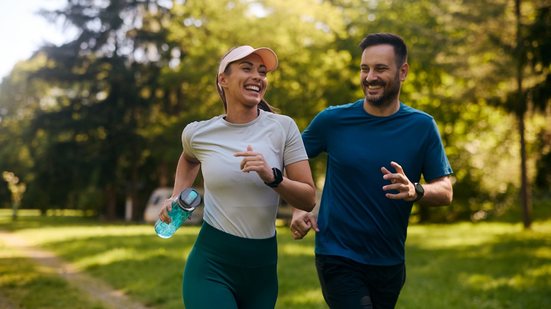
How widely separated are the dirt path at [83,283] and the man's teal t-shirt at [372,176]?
617 centimetres

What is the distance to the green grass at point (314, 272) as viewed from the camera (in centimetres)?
998

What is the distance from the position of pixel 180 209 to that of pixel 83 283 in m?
8.86

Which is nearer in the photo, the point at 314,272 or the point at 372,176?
the point at 372,176

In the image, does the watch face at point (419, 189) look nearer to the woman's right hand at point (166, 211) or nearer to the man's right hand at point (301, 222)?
the man's right hand at point (301, 222)

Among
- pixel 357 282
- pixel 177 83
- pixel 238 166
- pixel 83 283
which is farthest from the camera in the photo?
pixel 177 83

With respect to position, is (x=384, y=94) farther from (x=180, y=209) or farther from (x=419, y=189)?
(x=180, y=209)

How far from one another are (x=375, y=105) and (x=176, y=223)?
1396 mm

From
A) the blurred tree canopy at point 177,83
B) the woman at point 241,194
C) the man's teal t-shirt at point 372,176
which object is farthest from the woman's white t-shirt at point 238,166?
the blurred tree canopy at point 177,83

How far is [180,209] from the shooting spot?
398 cm

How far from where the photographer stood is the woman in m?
3.83

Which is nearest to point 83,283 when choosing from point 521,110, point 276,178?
point 276,178

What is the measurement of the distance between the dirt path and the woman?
6249mm

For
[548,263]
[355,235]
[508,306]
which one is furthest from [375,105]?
[548,263]

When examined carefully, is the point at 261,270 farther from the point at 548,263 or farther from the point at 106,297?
the point at 548,263
